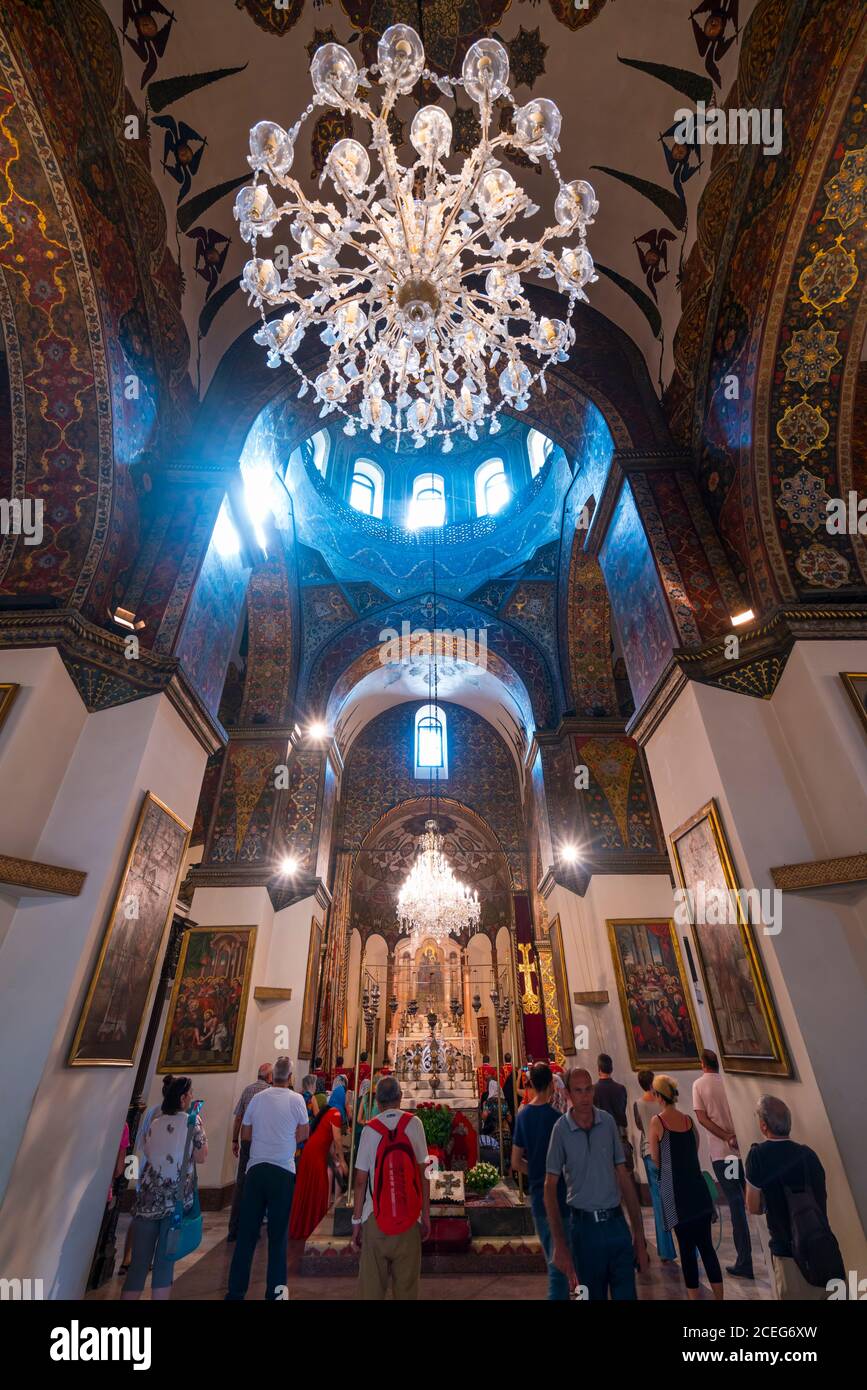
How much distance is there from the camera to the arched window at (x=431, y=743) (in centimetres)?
1582

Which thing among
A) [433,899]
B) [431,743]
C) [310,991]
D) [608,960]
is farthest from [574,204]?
[431,743]

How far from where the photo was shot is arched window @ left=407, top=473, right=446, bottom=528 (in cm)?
1325

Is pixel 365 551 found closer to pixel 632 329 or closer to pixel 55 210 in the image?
pixel 632 329

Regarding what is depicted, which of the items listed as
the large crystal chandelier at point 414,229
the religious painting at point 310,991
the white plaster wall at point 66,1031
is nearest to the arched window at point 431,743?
the religious painting at point 310,991

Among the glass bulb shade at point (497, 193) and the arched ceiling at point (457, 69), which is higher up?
the arched ceiling at point (457, 69)

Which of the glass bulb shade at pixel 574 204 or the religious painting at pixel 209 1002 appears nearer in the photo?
the glass bulb shade at pixel 574 204

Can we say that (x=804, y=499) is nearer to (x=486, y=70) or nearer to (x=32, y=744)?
(x=486, y=70)

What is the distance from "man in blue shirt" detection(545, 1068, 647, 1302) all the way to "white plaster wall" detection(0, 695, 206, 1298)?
115 inches

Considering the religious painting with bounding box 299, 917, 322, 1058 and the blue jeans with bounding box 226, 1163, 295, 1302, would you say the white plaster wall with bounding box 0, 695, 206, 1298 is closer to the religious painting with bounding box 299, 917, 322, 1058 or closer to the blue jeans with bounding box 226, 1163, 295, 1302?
the blue jeans with bounding box 226, 1163, 295, 1302

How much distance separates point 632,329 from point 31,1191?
9425 millimetres

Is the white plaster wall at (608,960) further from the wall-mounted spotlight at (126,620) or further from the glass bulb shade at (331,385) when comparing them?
the glass bulb shade at (331,385)

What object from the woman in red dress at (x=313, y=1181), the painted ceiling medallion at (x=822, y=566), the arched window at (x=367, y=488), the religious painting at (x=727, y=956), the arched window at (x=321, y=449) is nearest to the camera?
the religious painting at (x=727, y=956)

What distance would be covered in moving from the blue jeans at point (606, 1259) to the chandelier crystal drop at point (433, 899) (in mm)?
9234
